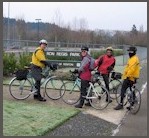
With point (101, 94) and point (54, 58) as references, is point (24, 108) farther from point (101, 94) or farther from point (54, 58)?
point (54, 58)

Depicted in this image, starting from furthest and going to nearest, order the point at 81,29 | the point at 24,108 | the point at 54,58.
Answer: the point at 81,29, the point at 54,58, the point at 24,108

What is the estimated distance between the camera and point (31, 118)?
8750 mm

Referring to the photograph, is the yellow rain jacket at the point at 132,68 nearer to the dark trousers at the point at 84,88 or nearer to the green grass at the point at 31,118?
the dark trousers at the point at 84,88

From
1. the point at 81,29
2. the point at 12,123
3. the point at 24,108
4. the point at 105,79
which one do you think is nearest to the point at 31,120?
the point at 12,123

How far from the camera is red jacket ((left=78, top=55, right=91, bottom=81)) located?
35.5 feet

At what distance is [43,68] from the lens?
1180 cm

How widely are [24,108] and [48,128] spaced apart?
2.04 meters

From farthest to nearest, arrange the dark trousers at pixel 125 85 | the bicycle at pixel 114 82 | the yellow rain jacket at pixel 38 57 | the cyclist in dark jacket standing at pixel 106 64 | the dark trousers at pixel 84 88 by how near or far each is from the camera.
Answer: the bicycle at pixel 114 82 < the cyclist in dark jacket standing at pixel 106 64 < the yellow rain jacket at pixel 38 57 < the dark trousers at pixel 84 88 < the dark trousers at pixel 125 85

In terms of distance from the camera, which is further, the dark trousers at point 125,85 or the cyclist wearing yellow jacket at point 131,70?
the dark trousers at point 125,85

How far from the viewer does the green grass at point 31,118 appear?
7.68 meters

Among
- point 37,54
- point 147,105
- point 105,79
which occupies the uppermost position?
point 37,54

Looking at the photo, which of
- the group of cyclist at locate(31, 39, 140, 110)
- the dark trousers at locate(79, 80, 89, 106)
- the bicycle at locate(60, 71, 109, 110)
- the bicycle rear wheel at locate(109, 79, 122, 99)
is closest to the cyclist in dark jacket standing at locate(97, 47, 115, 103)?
the group of cyclist at locate(31, 39, 140, 110)

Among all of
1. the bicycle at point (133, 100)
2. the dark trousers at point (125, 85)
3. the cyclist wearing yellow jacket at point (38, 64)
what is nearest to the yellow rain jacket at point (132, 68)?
the dark trousers at point (125, 85)

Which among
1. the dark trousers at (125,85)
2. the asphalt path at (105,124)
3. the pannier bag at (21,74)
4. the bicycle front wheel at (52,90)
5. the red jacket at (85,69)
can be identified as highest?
the red jacket at (85,69)
